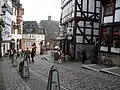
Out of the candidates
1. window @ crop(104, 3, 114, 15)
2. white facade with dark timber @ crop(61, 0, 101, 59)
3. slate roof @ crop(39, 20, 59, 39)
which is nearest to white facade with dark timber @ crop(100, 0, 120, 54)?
window @ crop(104, 3, 114, 15)

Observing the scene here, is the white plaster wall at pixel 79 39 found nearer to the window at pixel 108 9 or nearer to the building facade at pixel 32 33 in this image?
the window at pixel 108 9

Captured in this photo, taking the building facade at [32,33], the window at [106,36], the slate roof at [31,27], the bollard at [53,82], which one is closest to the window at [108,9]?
the window at [106,36]

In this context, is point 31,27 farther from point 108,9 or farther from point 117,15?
point 117,15

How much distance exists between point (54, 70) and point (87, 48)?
89.3 feet

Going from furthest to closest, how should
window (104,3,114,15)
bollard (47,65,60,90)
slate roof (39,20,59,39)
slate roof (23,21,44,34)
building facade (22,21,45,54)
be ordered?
slate roof (39,20,59,39), slate roof (23,21,44,34), building facade (22,21,45,54), window (104,3,114,15), bollard (47,65,60,90)

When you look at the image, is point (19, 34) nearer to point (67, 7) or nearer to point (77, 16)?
point (67, 7)

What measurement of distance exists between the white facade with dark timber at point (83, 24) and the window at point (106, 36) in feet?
28.3

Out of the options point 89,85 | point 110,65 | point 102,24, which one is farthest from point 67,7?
point 89,85

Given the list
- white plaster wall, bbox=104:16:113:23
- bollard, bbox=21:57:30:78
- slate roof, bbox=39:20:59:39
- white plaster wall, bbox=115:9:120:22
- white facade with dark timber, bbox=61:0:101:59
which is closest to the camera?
bollard, bbox=21:57:30:78

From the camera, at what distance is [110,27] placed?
2425cm

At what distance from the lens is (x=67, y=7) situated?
39.0 m

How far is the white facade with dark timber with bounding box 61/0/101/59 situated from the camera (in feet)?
111

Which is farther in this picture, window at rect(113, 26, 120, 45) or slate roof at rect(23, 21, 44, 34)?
slate roof at rect(23, 21, 44, 34)

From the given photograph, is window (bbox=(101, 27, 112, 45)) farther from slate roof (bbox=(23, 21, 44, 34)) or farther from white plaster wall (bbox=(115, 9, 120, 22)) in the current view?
slate roof (bbox=(23, 21, 44, 34))
